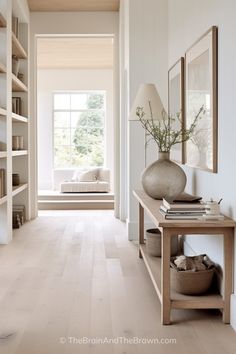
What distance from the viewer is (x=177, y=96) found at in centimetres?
521

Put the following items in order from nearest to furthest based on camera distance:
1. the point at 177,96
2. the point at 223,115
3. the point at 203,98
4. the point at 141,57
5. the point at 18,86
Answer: the point at 223,115 → the point at 203,98 → the point at 177,96 → the point at 141,57 → the point at 18,86

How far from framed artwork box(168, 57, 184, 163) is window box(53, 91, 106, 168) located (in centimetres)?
590

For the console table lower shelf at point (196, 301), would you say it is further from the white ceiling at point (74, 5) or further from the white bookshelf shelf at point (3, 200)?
the white ceiling at point (74, 5)

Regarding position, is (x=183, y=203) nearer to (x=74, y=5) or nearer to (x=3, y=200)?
(x=3, y=200)

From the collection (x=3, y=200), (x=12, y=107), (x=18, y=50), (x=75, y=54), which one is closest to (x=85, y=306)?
(x=3, y=200)

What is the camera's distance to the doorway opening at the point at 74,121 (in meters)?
11.0

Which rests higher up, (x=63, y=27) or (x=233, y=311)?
(x=63, y=27)

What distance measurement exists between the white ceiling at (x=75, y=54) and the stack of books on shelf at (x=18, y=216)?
3.20 metres

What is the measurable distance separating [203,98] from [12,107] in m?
3.64

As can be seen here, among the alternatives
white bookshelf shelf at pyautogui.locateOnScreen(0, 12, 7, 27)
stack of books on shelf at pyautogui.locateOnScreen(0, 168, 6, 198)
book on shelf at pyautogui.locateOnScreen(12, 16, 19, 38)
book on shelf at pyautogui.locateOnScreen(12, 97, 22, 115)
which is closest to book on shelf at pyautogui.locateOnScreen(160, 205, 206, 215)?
stack of books on shelf at pyautogui.locateOnScreen(0, 168, 6, 198)

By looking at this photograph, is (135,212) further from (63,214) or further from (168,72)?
(63,214)

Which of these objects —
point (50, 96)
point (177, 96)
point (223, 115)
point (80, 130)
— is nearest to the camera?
point (223, 115)

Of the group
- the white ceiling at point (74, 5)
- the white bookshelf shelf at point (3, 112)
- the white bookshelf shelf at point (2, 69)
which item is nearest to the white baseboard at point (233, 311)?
the white bookshelf shelf at point (3, 112)

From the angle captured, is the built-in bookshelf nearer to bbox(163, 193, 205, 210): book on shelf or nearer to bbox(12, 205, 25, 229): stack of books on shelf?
bbox(12, 205, 25, 229): stack of books on shelf
